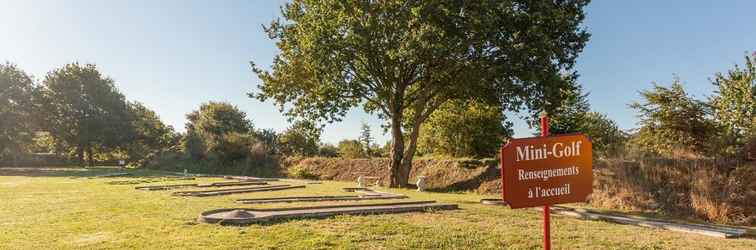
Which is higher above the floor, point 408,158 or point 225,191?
point 408,158

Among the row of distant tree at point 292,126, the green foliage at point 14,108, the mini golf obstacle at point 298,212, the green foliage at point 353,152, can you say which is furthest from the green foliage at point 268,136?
the mini golf obstacle at point 298,212

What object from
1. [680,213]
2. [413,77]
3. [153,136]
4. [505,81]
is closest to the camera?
[680,213]

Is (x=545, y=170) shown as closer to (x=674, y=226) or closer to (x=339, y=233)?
(x=339, y=233)

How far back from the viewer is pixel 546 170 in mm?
3912

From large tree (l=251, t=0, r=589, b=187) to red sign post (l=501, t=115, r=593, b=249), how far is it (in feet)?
35.5

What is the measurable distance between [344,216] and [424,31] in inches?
311

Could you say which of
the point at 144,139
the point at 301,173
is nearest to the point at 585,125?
the point at 301,173

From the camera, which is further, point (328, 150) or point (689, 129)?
point (328, 150)

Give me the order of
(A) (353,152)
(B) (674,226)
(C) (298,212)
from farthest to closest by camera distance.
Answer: (A) (353,152) → (C) (298,212) → (B) (674,226)

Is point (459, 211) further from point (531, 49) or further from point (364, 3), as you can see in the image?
point (364, 3)

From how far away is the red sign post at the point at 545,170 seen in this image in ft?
12.4

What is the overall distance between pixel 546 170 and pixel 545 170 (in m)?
0.01

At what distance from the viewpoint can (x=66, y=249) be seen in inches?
243

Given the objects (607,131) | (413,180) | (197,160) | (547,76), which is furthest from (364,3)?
(197,160)
